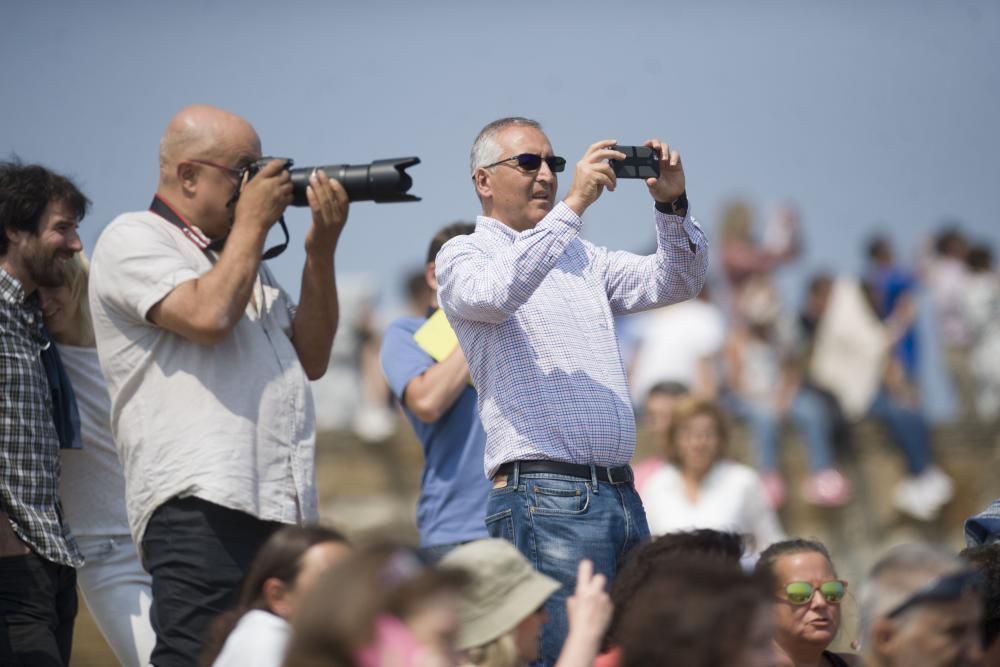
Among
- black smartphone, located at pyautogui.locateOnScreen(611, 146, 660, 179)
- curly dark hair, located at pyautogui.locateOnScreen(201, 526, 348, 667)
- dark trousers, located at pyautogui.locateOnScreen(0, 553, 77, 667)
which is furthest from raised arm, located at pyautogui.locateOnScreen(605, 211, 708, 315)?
dark trousers, located at pyautogui.locateOnScreen(0, 553, 77, 667)

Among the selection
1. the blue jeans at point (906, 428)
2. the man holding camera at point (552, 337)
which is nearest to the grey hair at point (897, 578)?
the man holding camera at point (552, 337)

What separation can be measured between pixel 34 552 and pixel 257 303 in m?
0.98

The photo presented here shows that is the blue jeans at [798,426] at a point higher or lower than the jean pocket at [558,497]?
lower

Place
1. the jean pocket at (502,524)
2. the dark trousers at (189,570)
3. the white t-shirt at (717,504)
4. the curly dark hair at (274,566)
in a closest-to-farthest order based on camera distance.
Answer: the curly dark hair at (274,566) < the jean pocket at (502,524) < the dark trousers at (189,570) < the white t-shirt at (717,504)

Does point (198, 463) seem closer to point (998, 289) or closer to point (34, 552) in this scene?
point (34, 552)

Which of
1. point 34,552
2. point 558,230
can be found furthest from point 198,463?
point 558,230

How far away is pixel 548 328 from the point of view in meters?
4.42

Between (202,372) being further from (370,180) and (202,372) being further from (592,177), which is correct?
(592,177)

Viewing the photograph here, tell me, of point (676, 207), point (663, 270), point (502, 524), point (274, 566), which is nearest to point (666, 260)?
Answer: point (663, 270)

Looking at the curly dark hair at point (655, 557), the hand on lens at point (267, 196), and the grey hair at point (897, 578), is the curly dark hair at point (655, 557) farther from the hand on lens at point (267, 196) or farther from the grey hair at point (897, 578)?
the hand on lens at point (267, 196)

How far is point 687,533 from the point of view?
168 inches


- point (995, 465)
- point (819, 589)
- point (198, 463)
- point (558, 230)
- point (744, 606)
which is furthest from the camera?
point (995, 465)

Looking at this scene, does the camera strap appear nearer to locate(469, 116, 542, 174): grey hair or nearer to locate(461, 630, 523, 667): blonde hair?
locate(469, 116, 542, 174): grey hair

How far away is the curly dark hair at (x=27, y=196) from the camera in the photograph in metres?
4.79
